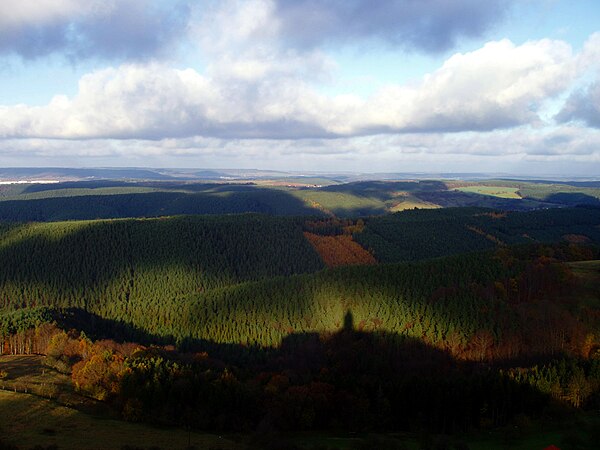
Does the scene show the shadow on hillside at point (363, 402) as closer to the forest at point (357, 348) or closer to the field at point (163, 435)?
the forest at point (357, 348)

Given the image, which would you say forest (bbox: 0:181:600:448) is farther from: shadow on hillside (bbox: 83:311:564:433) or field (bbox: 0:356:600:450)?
field (bbox: 0:356:600:450)

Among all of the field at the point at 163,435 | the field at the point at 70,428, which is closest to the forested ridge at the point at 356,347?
the field at the point at 163,435

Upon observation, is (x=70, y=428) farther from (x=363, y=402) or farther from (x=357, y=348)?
(x=357, y=348)

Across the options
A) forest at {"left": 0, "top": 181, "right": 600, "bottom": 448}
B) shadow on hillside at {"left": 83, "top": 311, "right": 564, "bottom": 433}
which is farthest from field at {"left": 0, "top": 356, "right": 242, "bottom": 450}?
shadow on hillside at {"left": 83, "top": 311, "right": 564, "bottom": 433}

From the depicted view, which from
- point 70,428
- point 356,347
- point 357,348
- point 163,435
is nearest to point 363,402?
point 163,435

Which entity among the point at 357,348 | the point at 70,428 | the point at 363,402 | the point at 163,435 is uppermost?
the point at 70,428

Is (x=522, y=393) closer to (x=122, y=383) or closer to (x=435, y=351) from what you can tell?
(x=435, y=351)

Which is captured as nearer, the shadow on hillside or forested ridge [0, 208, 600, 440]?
the shadow on hillside

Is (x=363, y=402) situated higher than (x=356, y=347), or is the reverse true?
(x=363, y=402)

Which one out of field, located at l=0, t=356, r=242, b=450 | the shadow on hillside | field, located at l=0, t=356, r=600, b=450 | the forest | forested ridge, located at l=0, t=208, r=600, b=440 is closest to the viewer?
field, located at l=0, t=356, r=242, b=450

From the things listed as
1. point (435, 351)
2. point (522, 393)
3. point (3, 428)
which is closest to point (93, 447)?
point (3, 428)

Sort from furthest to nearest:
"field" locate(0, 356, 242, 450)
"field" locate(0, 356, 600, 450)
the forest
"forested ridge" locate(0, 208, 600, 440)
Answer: "forested ridge" locate(0, 208, 600, 440) < the forest < "field" locate(0, 356, 600, 450) < "field" locate(0, 356, 242, 450)

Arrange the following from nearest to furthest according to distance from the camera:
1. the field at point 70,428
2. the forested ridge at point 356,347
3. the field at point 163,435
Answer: the field at point 70,428, the field at point 163,435, the forested ridge at point 356,347
